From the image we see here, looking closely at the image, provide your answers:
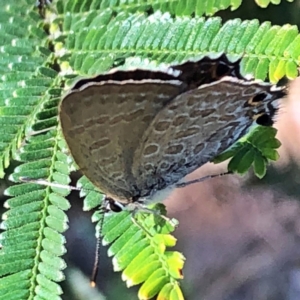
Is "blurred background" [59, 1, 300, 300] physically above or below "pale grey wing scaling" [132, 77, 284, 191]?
below

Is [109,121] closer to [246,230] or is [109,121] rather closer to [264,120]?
[264,120]

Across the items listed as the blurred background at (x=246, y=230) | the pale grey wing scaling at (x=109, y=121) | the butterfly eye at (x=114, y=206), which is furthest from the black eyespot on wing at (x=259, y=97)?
the blurred background at (x=246, y=230)

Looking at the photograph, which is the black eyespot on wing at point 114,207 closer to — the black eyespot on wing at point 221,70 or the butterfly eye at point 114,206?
the butterfly eye at point 114,206

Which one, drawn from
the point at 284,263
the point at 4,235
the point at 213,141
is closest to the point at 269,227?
the point at 284,263

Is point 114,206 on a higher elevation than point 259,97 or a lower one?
lower

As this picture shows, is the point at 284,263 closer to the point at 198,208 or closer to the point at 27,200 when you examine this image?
the point at 198,208

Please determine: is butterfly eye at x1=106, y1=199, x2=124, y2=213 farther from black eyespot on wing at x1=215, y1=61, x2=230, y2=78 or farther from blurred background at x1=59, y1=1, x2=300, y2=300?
blurred background at x1=59, y1=1, x2=300, y2=300

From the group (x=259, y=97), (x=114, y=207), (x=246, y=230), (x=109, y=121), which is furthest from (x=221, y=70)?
(x=246, y=230)

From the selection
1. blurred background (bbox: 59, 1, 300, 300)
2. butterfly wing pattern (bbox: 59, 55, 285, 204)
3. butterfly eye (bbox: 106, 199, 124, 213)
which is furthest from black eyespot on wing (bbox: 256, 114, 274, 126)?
blurred background (bbox: 59, 1, 300, 300)
